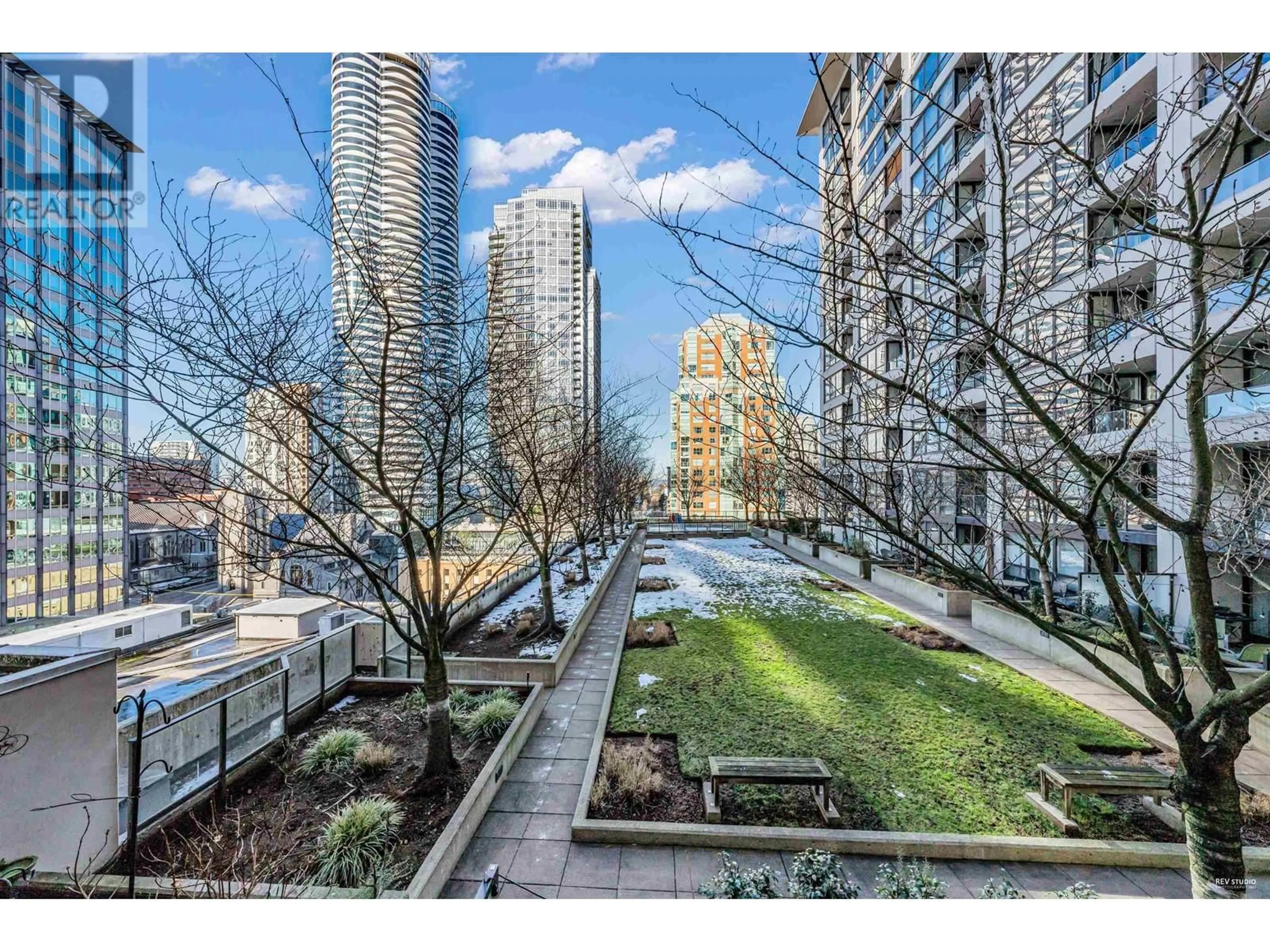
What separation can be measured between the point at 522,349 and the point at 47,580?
5096cm

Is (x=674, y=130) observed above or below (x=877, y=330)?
above

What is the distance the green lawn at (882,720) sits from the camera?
204 inches

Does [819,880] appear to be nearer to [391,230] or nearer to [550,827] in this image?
[550,827]

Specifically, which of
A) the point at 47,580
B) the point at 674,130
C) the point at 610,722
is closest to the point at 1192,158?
the point at 674,130

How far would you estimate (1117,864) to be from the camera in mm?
4352

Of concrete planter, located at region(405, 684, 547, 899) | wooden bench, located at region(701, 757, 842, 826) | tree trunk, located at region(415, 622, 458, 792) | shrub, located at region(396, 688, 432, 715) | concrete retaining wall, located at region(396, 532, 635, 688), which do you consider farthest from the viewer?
concrete retaining wall, located at region(396, 532, 635, 688)

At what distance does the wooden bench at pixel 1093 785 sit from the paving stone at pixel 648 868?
3.54 metres

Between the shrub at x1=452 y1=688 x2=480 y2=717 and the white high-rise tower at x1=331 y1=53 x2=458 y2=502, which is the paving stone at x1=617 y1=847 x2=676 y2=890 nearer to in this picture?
the shrub at x1=452 y1=688 x2=480 y2=717

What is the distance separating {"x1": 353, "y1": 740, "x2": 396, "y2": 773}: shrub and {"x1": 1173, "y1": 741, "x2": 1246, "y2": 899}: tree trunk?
6.39 metres

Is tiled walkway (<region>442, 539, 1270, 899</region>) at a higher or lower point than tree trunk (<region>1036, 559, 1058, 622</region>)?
lower

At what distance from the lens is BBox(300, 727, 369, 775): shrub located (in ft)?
18.1

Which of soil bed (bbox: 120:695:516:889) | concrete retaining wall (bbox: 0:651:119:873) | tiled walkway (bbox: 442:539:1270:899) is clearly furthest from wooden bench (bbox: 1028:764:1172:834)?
concrete retaining wall (bbox: 0:651:119:873)
